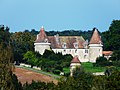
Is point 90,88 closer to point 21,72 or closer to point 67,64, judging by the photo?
point 21,72

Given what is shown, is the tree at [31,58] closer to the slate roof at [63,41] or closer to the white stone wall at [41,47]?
the white stone wall at [41,47]

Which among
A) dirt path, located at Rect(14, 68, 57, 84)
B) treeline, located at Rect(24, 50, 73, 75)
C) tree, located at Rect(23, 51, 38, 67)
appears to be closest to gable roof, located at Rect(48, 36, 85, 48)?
treeline, located at Rect(24, 50, 73, 75)

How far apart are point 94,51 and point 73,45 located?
411cm

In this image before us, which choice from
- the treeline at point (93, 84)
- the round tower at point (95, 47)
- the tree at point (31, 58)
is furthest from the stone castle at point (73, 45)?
the treeline at point (93, 84)

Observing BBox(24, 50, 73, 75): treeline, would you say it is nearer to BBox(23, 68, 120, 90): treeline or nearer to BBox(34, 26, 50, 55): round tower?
BBox(34, 26, 50, 55): round tower

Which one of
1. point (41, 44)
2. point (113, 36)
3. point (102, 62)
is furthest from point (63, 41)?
point (102, 62)

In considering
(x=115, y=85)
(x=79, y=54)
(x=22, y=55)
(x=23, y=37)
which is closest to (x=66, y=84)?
(x=115, y=85)

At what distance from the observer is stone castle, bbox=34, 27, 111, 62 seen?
112 m

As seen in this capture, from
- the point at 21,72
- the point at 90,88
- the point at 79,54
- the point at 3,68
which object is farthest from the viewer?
the point at 79,54

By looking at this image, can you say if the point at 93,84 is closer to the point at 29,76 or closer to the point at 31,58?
the point at 29,76

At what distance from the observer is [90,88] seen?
57625 mm

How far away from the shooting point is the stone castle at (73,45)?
112250 mm

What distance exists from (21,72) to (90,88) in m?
35.6

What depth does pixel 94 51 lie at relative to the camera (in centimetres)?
11325
